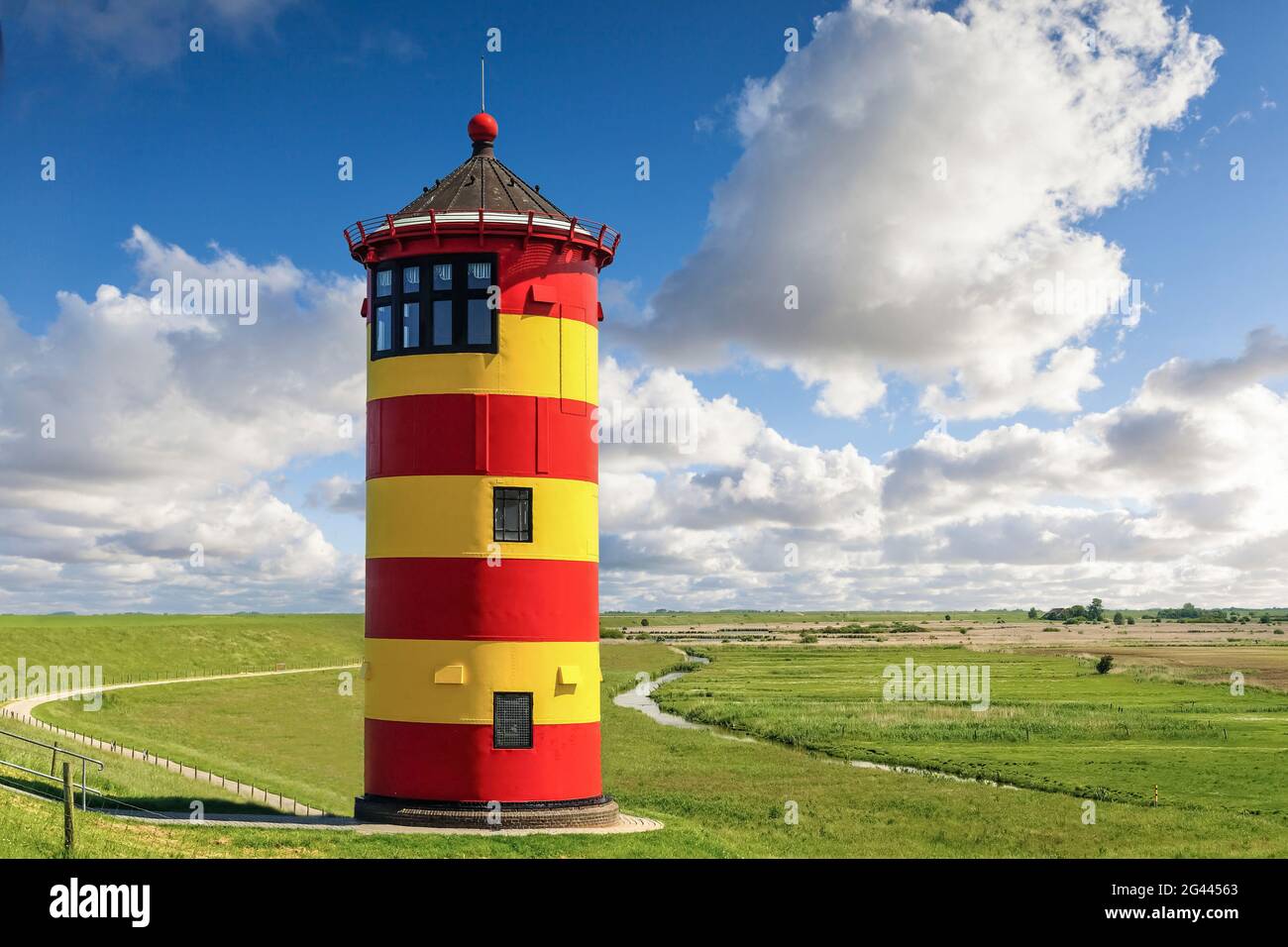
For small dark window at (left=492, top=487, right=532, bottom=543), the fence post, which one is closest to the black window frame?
small dark window at (left=492, top=487, right=532, bottom=543)

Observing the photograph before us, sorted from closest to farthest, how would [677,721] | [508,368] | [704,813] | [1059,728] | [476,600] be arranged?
[476,600]
[508,368]
[704,813]
[1059,728]
[677,721]

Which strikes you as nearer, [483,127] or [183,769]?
[483,127]

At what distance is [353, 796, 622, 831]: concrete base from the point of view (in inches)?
1044

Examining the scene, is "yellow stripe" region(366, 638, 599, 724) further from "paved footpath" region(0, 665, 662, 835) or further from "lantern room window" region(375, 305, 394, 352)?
"lantern room window" region(375, 305, 394, 352)

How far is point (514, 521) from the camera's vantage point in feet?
90.4

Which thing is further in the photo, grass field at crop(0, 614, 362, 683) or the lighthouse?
grass field at crop(0, 614, 362, 683)

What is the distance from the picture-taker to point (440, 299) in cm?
2786

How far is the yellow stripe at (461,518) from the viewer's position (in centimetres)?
2725

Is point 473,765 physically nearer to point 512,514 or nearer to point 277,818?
point 277,818

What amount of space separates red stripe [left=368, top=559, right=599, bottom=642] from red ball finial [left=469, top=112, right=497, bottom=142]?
1091 cm

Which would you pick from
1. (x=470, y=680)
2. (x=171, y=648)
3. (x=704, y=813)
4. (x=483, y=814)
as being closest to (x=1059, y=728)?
(x=704, y=813)

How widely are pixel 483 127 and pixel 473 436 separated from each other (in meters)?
8.57
